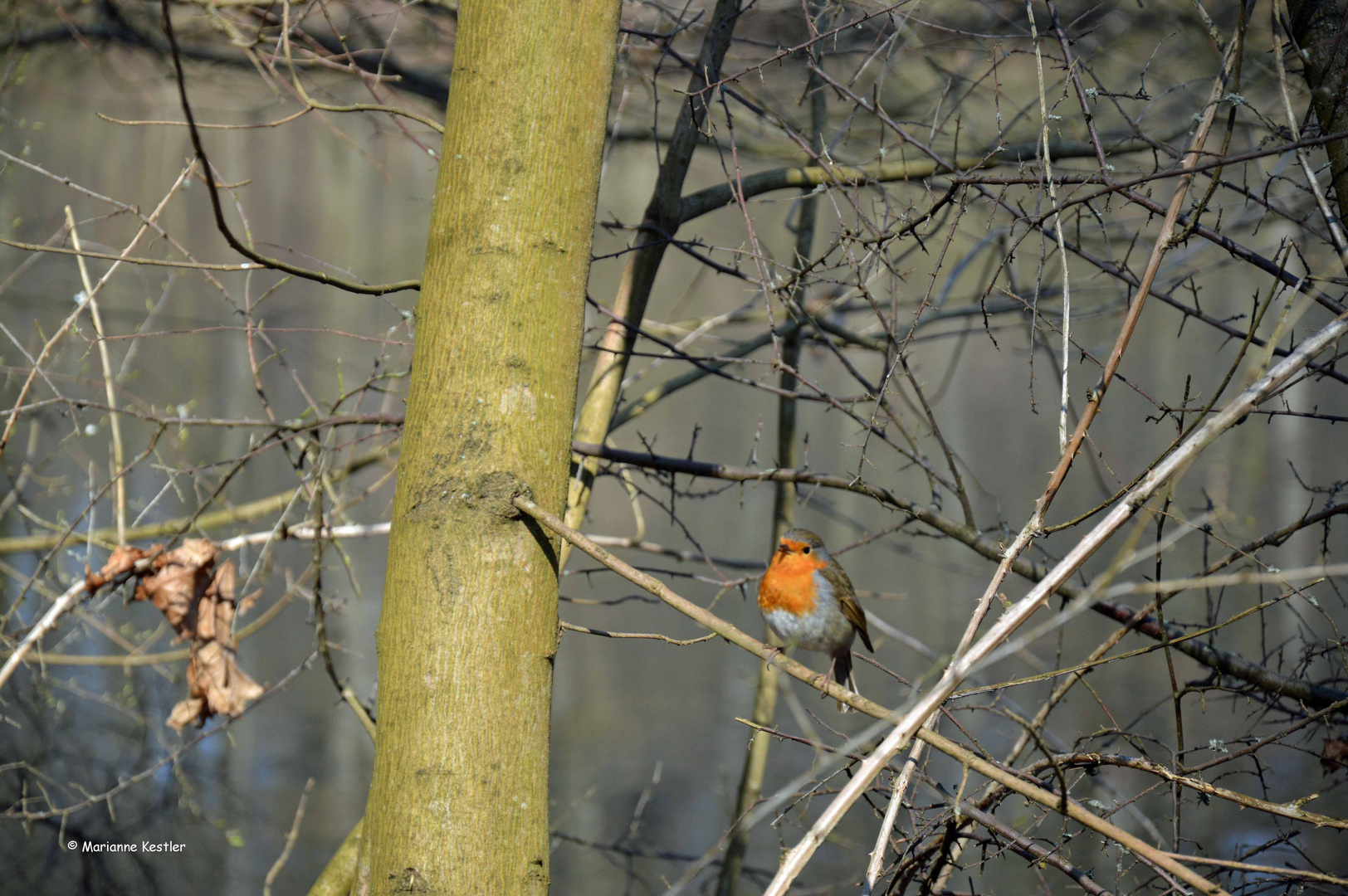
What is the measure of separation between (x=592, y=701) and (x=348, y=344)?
504 centimetres

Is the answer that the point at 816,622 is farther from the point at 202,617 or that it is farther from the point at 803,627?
the point at 202,617

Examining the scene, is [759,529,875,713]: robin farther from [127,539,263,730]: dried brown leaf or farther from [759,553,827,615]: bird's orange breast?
[127,539,263,730]: dried brown leaf

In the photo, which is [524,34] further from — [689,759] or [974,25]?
[689,759]

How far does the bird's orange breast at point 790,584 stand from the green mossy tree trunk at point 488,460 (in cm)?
A: 142

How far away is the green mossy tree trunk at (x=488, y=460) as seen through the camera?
123 centimetres

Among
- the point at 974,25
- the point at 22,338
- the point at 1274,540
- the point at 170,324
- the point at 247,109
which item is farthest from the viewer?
the point at 170,324

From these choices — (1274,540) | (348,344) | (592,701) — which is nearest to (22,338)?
(348,344)

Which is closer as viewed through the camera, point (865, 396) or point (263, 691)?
point (865, 396)

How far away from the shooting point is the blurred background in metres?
2.10

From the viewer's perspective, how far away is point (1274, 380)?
1.06 m

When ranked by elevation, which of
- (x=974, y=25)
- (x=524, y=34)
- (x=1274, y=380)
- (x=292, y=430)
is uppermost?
(x=974, y=25)

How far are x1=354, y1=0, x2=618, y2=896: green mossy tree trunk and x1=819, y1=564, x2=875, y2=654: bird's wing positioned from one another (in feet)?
5.01

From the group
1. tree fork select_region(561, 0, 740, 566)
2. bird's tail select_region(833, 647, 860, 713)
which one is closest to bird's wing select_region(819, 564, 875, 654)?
bird's tail select_region(833, 647, 860, 713)

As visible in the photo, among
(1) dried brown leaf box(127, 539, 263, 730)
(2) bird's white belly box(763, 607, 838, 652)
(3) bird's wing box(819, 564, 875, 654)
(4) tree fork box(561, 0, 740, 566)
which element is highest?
(4) tree fork box(561, 0, 740, 566)
